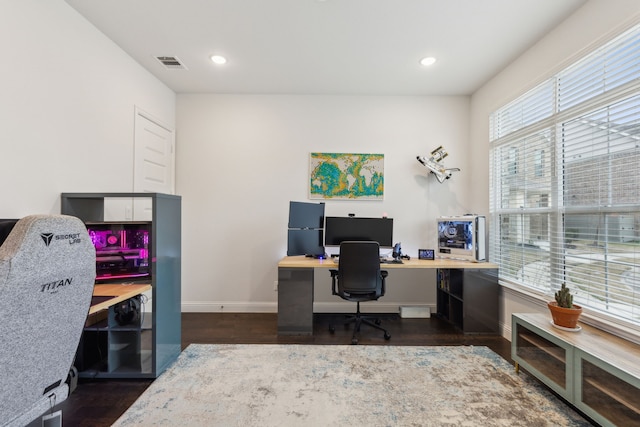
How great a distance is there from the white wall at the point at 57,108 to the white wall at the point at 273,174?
0.94 meters

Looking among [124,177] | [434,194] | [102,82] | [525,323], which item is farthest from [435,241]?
[102,82]

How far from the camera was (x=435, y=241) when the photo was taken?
360 centimetres

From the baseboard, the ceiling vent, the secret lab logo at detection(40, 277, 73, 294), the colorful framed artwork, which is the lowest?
the baseboard

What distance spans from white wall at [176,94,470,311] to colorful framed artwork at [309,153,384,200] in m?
0.10

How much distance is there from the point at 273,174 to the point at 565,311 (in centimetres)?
312

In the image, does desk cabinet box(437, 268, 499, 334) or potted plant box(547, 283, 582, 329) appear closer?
potted plant box(547, 283, 582, 329)

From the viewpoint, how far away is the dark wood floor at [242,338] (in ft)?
5.92

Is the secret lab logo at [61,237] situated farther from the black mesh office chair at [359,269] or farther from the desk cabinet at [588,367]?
the desk cabinet at [588,367]

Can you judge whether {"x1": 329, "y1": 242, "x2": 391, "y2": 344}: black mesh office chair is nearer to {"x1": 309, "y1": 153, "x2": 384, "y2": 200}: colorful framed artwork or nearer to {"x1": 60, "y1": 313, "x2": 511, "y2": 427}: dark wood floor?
{"x1": 60, "y1": 313, "x2": 511, "y2": 427}: dark wood floor

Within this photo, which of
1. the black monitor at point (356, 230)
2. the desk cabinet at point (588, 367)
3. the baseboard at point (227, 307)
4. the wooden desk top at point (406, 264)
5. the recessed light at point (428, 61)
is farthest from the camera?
the baseboard at point (227, 307)

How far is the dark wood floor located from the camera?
5.92 ft

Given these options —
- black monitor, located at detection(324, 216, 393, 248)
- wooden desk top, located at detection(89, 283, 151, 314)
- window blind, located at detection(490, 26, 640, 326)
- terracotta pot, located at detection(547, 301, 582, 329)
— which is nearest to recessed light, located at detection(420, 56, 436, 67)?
window blind, located at detection(490, 26, 640, 326)

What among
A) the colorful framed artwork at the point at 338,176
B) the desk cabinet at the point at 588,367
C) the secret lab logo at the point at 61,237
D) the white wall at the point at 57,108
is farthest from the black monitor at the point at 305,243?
the secret lab logo at the point at 61,237

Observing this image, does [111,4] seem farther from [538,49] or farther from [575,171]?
[575,171]
